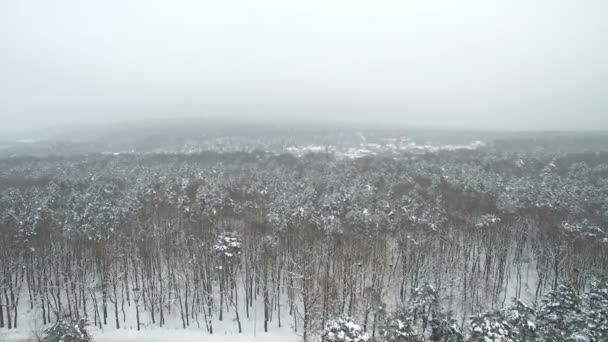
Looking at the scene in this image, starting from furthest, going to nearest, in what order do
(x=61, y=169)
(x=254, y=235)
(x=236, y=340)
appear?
1. (x=61, y=169)
2. (x=254, y=235)
3. (x=236, y=340)

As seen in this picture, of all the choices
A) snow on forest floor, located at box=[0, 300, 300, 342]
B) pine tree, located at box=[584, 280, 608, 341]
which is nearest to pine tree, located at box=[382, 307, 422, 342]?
pine tree, located at box=[584, 280, 608, 341]

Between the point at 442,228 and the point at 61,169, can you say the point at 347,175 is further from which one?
the point at 61,169

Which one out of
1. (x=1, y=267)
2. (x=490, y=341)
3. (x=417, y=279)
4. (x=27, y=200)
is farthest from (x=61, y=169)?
(x=490, y=341)

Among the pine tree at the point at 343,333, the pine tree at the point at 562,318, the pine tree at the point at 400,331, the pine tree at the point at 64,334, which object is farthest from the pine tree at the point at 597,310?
the pine tree at the point at 64,334

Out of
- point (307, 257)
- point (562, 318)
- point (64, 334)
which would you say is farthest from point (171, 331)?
point (562, 318)

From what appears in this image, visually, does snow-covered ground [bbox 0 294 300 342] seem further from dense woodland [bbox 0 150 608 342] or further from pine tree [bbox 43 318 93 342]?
pine tree [bbox 43 318 93 342]

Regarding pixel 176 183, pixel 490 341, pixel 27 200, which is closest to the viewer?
pixel 490 341

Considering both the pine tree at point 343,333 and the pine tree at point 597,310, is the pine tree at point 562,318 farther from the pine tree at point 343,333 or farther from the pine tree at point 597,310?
the pine tree at point 343,333

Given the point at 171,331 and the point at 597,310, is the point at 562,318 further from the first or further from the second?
the point at 171,331

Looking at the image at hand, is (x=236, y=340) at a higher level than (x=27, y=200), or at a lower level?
lower
